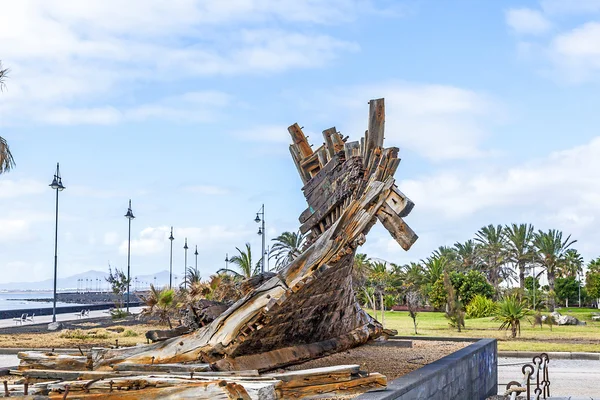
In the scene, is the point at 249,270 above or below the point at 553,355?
above

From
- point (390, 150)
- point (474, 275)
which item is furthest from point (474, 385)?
point (474, 275)

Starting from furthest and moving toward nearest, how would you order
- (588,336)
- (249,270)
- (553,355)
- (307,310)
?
(249,270)
(588,336)
(553,355)
(307,310)

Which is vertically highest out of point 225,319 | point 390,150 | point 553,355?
point 390,150

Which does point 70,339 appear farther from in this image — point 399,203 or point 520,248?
point 520,248

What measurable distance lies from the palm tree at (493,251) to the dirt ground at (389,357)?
55.3 meters

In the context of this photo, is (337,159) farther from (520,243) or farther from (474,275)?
(520,243)

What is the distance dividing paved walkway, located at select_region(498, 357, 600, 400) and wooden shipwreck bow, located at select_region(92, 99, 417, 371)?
4.57 meters

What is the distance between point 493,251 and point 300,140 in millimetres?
58343

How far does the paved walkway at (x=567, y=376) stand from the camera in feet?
46.0

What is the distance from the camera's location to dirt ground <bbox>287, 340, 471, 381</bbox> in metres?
11.2

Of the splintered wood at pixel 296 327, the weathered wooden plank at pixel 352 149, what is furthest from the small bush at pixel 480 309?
the weathered wooden plank at pixel 352 149

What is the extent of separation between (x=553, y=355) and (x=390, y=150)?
12.4m

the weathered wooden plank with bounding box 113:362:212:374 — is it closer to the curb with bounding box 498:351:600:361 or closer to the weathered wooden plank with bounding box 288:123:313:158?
the weathered wooden plank with bounding box 288:123:313:158

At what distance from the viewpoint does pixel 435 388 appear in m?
9.62
